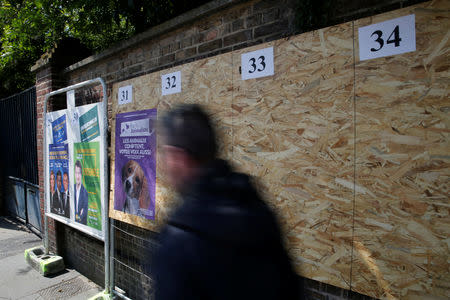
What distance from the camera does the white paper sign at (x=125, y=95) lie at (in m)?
2.95

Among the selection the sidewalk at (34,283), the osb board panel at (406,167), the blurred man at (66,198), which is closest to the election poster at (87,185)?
the blurred man at (66,198)

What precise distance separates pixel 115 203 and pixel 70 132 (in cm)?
137

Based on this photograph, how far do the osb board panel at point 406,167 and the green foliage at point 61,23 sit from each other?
2877 mm

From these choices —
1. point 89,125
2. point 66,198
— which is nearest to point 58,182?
point 66,198

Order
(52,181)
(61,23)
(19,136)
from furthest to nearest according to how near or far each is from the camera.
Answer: (19,136) → (61,23) → (52,181)

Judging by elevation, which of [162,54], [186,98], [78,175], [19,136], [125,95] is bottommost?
[78,175]

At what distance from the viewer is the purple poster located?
2.69 m

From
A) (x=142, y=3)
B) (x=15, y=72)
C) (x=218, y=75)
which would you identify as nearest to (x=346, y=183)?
(x=218, y=75)

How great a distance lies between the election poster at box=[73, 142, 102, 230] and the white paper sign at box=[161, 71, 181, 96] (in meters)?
1.26

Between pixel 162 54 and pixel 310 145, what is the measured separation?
1.89 m

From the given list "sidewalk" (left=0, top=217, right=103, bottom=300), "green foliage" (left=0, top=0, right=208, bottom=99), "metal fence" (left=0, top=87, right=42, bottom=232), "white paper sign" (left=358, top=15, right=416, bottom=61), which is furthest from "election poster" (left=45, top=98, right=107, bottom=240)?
"white paper sign" (left=358, top=15, right=416, bottom=61)

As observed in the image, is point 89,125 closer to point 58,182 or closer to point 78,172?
point 78,172

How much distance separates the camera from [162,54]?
2.86m

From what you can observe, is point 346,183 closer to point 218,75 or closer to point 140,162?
point 218,75
